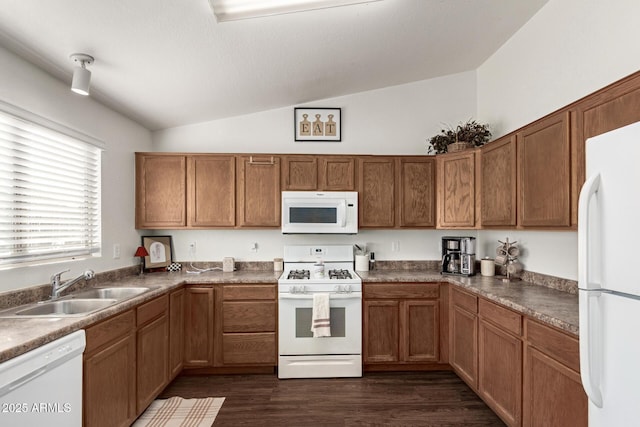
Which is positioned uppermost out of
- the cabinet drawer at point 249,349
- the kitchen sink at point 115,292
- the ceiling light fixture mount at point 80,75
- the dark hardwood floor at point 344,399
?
the ceiling light fixture mount at point 80,75

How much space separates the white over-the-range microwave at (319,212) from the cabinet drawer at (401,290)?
61 centimetres

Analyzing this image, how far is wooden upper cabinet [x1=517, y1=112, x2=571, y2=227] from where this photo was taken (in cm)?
192

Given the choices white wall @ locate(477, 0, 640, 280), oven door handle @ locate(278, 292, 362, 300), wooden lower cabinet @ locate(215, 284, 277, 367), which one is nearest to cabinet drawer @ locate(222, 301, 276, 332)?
wooden lower cabinet @ locate(215, 284, 277, 367)

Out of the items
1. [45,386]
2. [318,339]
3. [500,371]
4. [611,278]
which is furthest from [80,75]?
[500,371]

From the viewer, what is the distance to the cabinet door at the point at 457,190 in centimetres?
308

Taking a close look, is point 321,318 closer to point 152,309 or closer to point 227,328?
point 227,328

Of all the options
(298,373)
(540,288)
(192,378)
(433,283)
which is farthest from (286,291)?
(540,288)

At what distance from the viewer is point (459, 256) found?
3.26 metres

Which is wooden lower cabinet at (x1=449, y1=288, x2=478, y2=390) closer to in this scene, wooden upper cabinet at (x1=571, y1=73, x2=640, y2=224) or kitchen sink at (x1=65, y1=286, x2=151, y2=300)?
wooden upper cabinet at (x1=571, y1=73, x2=640, y2=224)

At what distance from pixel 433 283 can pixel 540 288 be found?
863 mm

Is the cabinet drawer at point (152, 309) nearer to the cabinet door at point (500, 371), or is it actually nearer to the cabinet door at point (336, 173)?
the cabinet door at point (336, 173)

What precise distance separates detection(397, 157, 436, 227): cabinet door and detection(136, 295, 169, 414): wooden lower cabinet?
2436mm

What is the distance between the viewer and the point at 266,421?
7.56 feet

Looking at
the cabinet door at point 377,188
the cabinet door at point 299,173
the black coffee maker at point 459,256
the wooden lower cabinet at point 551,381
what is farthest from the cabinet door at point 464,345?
the cabinet door at point 299,173
